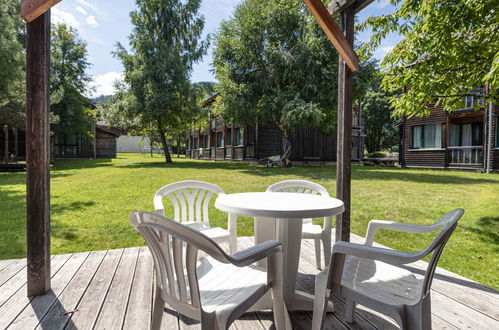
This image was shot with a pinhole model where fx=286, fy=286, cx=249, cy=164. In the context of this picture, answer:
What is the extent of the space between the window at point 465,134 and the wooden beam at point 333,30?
1503 cm

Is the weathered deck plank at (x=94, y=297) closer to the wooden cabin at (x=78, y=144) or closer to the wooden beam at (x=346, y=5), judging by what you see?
the wooden beam at (x=346, y=5)

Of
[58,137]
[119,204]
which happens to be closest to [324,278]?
[119,204]

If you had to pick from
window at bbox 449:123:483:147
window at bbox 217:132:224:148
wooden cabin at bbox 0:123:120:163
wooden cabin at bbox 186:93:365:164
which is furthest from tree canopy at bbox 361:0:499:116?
wooden cabin at bbox 0:123:120:163

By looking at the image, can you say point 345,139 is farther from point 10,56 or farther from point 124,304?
point 10,56

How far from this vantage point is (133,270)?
271cm

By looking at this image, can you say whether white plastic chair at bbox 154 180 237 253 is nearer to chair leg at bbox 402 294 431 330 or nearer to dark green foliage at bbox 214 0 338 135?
chair leg at bbox 402 294 431 330

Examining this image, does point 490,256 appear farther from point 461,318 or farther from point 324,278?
point 324,278

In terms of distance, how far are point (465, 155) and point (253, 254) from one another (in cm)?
1655

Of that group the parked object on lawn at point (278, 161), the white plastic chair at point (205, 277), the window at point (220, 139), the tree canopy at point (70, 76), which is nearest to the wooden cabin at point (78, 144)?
the tree canopy at point (70, 76)

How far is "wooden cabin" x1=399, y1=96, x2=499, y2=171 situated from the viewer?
42.1ft

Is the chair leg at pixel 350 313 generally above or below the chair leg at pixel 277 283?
below

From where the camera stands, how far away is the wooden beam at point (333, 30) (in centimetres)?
266

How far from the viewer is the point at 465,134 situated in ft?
48.0

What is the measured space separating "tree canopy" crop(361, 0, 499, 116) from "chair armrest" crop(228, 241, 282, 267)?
3.80 metres
